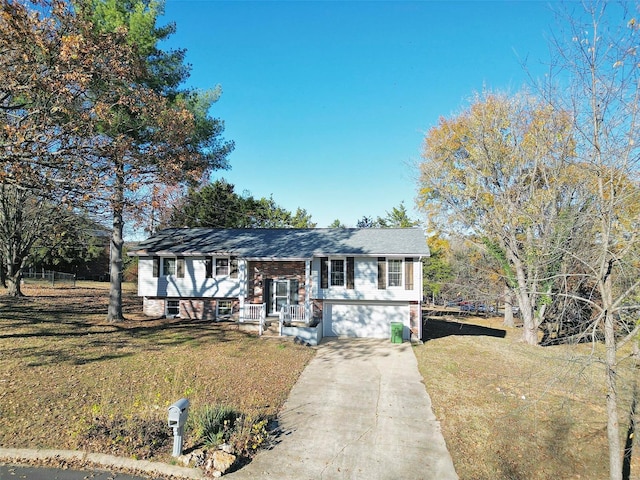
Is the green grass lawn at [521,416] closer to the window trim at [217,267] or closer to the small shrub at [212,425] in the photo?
the small shrub at [212,425]

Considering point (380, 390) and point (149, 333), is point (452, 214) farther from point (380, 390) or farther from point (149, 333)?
point (149, 333)

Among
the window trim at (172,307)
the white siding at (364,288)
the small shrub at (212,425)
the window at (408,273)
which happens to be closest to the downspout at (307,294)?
the white siding at (364,288)

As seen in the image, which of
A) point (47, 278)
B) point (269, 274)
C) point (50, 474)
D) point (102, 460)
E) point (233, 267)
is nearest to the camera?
point (50, 474)

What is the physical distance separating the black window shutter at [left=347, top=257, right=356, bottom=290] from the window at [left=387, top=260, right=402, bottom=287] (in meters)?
1.74

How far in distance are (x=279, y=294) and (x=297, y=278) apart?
4.33 feet

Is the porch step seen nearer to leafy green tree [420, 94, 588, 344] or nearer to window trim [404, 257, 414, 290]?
window trim [404, 257, 414, 290]

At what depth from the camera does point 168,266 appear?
20859 mm

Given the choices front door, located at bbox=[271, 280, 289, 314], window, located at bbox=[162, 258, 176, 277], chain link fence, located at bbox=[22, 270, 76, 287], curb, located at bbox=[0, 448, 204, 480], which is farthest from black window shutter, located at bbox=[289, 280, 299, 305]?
chain link fence, located at bbox=[22, 270, 76, 287]

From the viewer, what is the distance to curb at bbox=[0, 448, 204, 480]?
245 inches

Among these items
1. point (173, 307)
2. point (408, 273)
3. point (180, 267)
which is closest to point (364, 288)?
point (408, 273)

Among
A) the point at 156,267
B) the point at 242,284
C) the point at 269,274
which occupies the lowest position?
the point at 242,284

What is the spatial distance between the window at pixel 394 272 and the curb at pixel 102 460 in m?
13.7

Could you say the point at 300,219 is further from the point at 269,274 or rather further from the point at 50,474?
the point at 50,474

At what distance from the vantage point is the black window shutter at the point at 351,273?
18922mm
